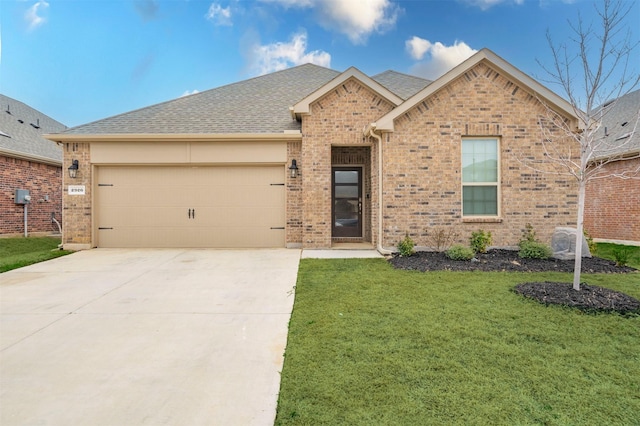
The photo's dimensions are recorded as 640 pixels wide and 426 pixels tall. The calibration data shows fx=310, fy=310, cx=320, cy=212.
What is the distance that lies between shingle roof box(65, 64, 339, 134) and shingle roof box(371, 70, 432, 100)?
7.40 ft

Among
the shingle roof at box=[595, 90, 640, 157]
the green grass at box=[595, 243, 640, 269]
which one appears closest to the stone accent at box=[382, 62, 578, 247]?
the green grass at box=[595, 243, 640, 269]

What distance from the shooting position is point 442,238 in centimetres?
750

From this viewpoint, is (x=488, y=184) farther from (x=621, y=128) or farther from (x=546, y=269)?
(x=621, y=128)

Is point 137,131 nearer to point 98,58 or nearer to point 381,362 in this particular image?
point 381,362

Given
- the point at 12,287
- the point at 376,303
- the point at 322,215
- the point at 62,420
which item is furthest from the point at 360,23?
the point at 62,420

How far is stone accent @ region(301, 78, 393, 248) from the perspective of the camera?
8.37 m

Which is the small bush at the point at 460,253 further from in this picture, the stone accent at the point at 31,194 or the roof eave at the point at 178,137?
the stone accent at the point at 31,194

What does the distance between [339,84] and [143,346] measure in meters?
7.35

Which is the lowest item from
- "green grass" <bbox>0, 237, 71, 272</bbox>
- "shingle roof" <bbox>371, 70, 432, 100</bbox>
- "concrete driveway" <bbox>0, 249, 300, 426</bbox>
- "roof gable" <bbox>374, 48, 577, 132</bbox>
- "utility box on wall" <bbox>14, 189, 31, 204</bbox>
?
"concrete driveway" <bbox>0, 249, 300, 426</bbox>

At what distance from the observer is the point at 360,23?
48.0 ft

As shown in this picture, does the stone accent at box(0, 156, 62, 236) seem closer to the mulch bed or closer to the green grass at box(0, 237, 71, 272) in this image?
the green grass at box(0, 237, 71, 272)

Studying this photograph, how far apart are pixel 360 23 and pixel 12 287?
15.6 metres

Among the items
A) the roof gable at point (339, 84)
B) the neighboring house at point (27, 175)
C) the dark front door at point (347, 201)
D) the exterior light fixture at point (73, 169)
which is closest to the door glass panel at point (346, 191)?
the dark front door at point (347, 201)

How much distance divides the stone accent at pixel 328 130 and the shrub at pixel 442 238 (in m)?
1.53
